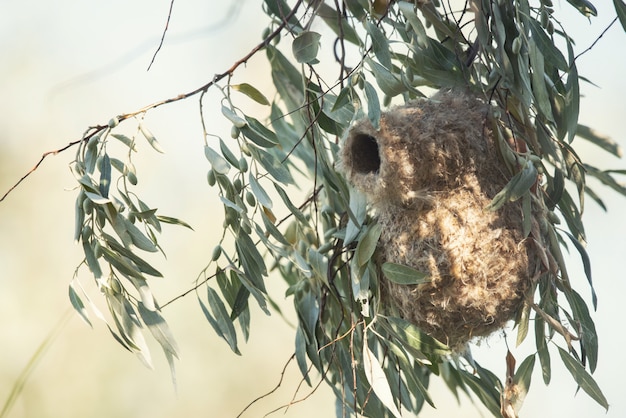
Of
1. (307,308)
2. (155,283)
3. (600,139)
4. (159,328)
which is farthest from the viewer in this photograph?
(155,283)

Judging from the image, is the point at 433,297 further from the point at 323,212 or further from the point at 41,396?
the point at 41,396

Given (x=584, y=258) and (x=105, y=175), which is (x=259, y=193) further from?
(x=584, y=258)

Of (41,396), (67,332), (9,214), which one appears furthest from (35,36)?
(41,396)

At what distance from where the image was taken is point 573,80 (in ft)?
4.66

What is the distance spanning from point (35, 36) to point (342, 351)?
14.5 ft

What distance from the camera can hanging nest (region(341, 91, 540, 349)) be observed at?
56.2 inches

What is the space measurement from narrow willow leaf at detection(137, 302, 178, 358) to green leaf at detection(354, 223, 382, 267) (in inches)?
13.4

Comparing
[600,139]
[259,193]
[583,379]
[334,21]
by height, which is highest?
[334,21]

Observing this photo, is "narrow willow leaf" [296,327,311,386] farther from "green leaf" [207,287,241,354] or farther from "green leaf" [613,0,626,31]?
"green leaf" [613,0,626,31]

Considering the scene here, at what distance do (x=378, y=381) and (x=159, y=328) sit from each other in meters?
0.38

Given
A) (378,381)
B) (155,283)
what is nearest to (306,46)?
(378,381)

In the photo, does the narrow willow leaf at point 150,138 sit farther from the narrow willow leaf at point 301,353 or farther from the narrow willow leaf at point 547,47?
the narrow willow leaf at point 547,47

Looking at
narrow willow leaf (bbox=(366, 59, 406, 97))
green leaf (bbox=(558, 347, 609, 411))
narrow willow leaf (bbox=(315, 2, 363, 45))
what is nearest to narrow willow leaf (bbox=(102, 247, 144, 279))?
narrow willow leaf (bbox=(366, 59, 406, 97))

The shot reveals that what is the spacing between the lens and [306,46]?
4.47 ft
